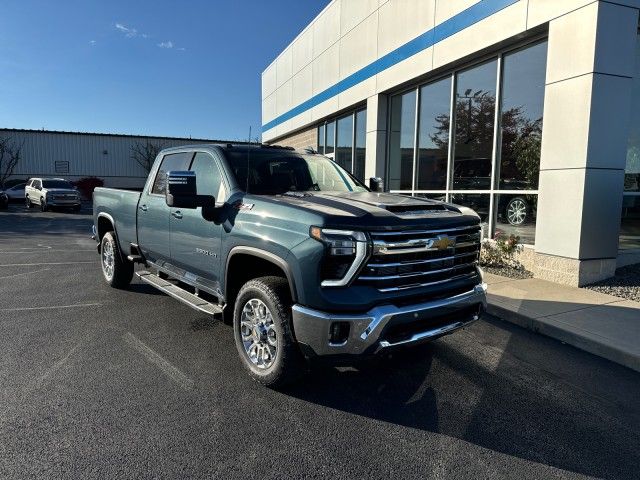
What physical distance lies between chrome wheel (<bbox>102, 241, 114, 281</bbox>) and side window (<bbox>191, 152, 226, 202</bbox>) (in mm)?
2643

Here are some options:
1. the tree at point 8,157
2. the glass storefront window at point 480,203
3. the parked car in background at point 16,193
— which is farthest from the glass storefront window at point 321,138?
the tree at point 8,157

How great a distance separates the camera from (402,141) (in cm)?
1289

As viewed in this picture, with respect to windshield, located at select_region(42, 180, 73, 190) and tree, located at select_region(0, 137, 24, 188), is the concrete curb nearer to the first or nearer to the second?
windshield, located at select_region(42, 180, 73, 190)

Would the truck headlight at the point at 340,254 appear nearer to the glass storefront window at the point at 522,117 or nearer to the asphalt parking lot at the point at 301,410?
the asphalt parking lot at the point at 301,410

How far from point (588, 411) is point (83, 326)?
16.3ft

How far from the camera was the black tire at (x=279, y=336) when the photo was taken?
3453mm

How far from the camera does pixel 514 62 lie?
28.8 ft

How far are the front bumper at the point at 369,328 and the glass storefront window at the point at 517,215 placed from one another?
5533mm

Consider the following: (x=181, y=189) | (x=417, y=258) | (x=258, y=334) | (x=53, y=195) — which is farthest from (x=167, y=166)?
(x=53, y=195)

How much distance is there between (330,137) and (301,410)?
15.1 meters

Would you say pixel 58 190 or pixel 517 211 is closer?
pixel 517 211

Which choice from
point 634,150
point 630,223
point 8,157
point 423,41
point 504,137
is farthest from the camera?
point 8,157

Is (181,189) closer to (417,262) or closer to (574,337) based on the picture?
(417,262)

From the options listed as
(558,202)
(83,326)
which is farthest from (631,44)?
(83,326)
